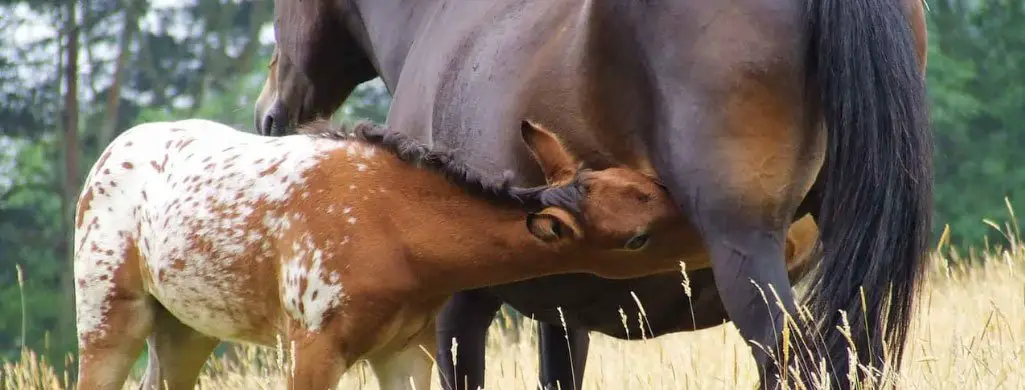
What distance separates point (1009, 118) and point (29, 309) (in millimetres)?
19871

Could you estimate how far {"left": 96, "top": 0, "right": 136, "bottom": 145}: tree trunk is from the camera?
25516 mm

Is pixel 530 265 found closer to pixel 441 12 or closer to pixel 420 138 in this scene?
pixel 420 138

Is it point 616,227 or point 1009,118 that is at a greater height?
point 616,227

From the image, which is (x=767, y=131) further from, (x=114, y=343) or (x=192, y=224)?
(x=114, y=343)

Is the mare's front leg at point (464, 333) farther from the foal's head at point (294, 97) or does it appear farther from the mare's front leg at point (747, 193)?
the foal's head at point (294, 97)

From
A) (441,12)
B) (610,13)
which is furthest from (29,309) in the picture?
(610,13)

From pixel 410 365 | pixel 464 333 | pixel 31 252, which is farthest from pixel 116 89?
pixel 410 365

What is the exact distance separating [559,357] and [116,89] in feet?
69.9

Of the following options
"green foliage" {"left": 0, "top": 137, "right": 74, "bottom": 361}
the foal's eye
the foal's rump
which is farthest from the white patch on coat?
"green foliage" {"left": 0, "top": 137, "right": 74, "bottom": 361}

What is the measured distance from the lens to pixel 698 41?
3.71 meters

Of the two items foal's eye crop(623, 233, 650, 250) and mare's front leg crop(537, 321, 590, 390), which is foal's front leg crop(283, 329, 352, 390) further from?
mare's front leg crop(537, 321, 590, 390)

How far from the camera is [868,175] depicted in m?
3.72

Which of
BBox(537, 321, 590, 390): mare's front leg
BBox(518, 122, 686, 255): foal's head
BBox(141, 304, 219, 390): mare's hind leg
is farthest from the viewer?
BBox(537, 321, 590, 390): mare's front leg

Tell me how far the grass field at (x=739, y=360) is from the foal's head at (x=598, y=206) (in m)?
0.54
